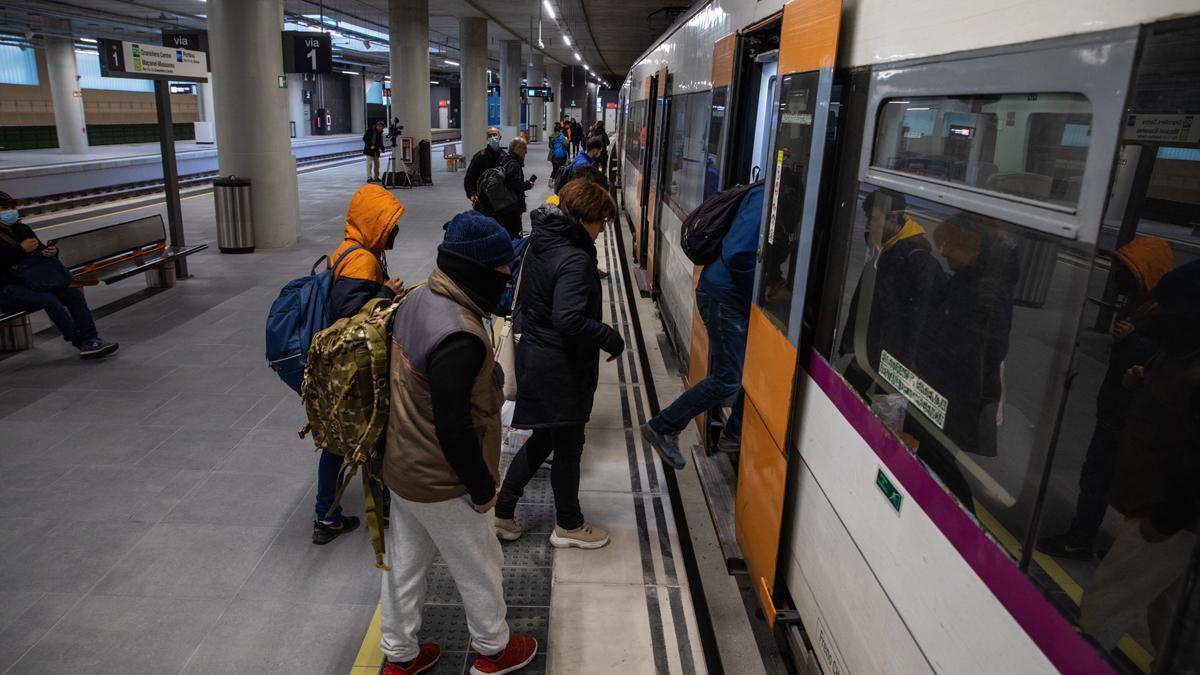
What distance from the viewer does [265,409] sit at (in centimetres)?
565

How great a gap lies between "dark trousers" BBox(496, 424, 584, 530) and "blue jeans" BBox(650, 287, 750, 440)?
2.87 feet

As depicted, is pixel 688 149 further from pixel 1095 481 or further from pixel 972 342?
pixel 1095 481

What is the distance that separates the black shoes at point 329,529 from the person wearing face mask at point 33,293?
3.92 meters

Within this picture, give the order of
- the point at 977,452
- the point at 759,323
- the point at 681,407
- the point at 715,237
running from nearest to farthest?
1. the point at 977,452
2. the point at 759,323
3. the point at 715,237
4. the point at 681,407

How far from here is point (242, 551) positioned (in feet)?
12.7

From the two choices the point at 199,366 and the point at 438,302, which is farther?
the point at 199,366

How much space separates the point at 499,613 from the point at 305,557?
145 cm

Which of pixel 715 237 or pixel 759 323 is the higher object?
pixel 715 237

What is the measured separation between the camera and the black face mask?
8.35 feet

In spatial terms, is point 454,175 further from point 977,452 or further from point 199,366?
point 977,452

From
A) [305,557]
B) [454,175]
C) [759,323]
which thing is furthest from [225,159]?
[454,175]

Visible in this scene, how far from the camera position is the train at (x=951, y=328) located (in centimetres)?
143

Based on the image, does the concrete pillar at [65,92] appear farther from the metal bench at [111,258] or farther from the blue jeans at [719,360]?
the blue jeans at [719,360]

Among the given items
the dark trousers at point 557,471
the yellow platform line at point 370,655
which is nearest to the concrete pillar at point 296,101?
the dark trousers at point 557,471
